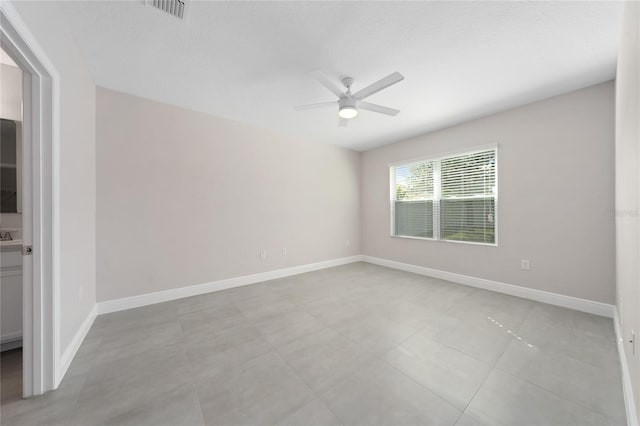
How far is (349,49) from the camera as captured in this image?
6.64 ft

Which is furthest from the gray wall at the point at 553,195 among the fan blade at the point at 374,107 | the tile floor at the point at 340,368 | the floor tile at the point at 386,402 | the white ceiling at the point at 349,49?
the floor tile at the point at 386,402

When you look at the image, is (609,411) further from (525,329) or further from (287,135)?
(287,135)

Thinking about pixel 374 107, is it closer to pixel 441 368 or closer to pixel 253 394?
pixel 441 368

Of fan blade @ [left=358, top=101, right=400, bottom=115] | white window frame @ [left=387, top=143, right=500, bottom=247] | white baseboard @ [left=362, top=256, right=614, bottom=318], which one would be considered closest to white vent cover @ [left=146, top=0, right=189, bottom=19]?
fan blade @ [left=358, top=101, right=400, bottom=115]

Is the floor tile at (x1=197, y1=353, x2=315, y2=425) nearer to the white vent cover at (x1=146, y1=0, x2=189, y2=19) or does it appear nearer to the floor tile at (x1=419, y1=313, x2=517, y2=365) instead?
the floor tile at (x1=419, y1=313, x2=517, y2=365)

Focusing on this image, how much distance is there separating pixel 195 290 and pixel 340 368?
2434 millimetres

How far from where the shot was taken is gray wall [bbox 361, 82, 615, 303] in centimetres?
256

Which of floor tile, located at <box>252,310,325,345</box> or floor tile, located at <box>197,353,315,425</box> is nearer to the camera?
floor tile, located at <box>197,353,315,425</box>

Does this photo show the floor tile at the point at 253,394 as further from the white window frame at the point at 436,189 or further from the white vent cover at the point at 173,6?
the white window frame at the point at 436,189

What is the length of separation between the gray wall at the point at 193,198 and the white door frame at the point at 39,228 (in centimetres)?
135

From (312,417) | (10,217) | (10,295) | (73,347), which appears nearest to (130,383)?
(73,347)

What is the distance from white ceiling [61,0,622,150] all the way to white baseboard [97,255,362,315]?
8.16ft

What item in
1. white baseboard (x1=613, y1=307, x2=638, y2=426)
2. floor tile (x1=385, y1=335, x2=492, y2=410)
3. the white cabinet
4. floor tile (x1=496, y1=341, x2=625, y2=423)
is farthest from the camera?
the white cabinet

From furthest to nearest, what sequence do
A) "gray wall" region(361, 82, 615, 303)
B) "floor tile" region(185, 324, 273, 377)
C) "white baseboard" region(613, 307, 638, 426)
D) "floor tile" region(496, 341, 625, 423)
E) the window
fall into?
the window < "gray wall" region(361, 82, 615, 303) < "floor tile" region(185, 324, 273, 377) < "floor tile" region(496, 341, 625, 423) < "white baseboard" region(613, 307, 638, 426)
